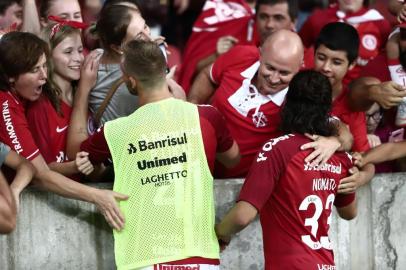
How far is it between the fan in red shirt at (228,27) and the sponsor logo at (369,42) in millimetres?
661

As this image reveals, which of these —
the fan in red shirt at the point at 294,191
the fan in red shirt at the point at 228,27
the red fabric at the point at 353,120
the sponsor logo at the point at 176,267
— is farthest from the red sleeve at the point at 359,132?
the sponsor logo at the point at 176,267

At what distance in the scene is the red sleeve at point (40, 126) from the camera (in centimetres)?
873

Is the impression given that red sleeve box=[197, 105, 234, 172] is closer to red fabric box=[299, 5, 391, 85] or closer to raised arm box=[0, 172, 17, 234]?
raised arm box=[0, 172, 17, 234]

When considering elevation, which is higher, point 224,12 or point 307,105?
point 224,12

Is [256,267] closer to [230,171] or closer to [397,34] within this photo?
[230,171]

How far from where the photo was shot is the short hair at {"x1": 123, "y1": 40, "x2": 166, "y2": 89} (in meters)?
7.69

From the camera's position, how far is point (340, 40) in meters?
9.29

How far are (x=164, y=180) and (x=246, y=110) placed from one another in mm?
1575

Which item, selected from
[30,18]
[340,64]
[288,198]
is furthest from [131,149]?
[30,18]

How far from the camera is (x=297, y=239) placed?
7.74m

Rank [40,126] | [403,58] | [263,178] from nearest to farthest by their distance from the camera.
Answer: [263,178] < [40,126] < [403,58]

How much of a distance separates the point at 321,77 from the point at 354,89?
139 centimetres

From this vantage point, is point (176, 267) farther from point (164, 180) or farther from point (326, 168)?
point (326, 168)

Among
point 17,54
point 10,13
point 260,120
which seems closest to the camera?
point 17,54
